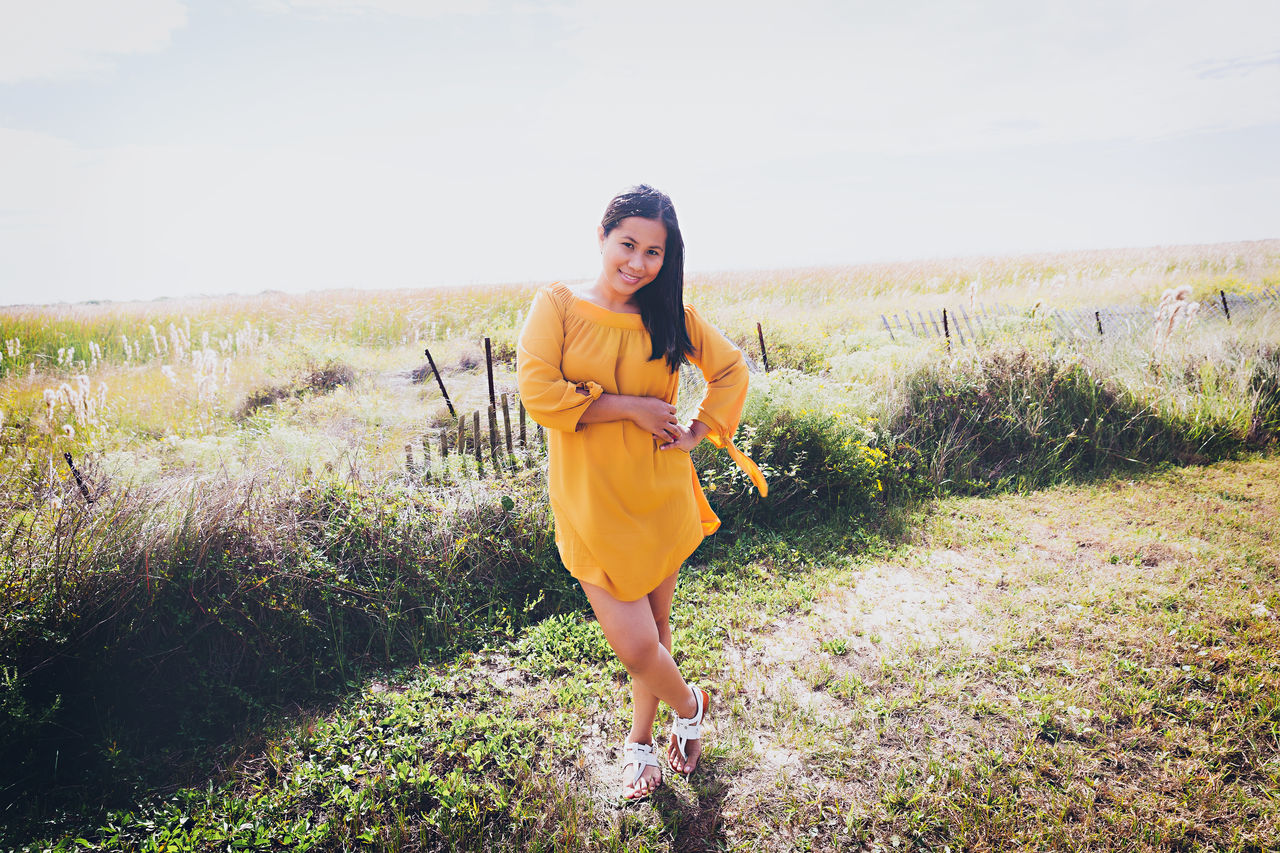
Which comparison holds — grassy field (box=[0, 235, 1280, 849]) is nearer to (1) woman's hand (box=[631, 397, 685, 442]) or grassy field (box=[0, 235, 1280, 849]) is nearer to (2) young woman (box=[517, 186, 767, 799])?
(2) young woman (box=[517, 186, 767, 799])

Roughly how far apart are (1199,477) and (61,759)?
7.63 meters

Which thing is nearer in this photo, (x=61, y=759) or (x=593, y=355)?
(x=593, y=355)

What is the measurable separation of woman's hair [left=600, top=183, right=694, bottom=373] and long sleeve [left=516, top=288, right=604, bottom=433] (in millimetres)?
269

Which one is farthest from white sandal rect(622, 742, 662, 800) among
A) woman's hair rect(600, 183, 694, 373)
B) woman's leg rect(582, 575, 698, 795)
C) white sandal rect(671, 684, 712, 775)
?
woman's hair rect(600, 183, 694, 373)

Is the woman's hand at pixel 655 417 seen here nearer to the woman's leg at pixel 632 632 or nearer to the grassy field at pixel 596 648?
the woman's leg at pixel 632 632

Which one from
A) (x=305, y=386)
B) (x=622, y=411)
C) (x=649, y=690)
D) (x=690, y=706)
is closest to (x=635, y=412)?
(x=622, y=411)

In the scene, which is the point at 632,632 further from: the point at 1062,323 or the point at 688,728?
the point at 1062,323

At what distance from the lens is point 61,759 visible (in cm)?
238

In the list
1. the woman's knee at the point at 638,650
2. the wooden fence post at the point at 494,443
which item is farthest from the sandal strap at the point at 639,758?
the wooden fence post at the point at 494,443

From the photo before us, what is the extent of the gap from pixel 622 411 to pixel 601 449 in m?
0.15

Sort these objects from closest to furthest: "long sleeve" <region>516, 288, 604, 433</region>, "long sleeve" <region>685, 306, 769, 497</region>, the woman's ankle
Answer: "long sleeve" <region>516, 288, 604, 433</region>, "long sleeve" <region>685, 306, 769, 497</region>, the woman's ankle

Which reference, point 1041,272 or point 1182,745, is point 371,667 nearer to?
point 1182,745

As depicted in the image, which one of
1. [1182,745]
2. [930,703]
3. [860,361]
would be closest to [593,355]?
[930,703]

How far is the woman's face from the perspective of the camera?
1.85 metres
